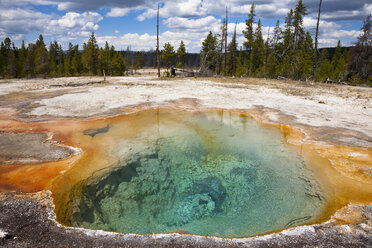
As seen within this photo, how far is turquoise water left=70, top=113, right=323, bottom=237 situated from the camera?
4254 mm

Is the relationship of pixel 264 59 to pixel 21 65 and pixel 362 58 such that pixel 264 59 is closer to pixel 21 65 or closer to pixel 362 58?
pixel 362 58

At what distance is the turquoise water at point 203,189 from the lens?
4254 millimetres

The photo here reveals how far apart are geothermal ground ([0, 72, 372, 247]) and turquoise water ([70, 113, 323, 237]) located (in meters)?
0.54

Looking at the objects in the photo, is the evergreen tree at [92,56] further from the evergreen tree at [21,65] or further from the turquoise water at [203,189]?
the turquoise water at [203,189]

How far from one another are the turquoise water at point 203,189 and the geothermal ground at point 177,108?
0.54 m

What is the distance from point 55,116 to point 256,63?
Answer: 136 feet

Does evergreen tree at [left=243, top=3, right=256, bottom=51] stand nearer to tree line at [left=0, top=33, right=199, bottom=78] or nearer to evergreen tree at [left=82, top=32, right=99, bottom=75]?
tree line at [left=0, top=33, right=199, bottom=78]

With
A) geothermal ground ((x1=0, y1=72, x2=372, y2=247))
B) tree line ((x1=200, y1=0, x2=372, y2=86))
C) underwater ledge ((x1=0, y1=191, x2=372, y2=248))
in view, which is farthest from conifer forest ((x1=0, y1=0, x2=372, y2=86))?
underwater ledge ((x1=0, y1=191, x2=372, y2=248))

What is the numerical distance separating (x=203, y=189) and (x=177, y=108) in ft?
22.8

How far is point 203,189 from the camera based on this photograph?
5391 millimetres

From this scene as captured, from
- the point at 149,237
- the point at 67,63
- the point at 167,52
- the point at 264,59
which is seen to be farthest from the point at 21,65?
the point at 149,237

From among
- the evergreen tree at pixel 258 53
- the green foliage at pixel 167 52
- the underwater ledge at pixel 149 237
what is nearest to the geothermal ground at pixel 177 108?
the underwater ledge at pixel 149 237

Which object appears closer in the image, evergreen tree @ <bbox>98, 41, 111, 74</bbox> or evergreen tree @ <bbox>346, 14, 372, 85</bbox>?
evergreen tree @ <bbox>346, 14, 372, 85</bbox>

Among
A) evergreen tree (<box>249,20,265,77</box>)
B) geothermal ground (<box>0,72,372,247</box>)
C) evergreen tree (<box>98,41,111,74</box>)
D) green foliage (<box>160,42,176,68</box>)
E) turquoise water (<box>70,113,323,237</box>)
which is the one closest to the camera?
geothermal ground (<box>0,72,372,247</box>)
